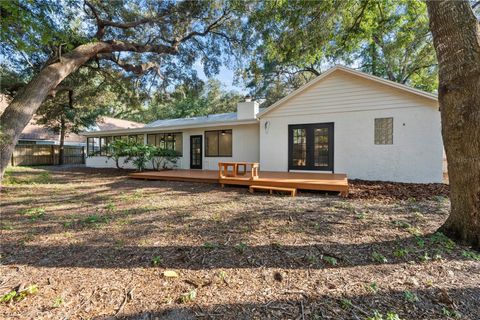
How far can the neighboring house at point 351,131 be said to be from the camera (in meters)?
7.30

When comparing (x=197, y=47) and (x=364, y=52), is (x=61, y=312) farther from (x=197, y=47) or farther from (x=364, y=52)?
(x=364, y=52)

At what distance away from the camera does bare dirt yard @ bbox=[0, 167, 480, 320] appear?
5.85ft

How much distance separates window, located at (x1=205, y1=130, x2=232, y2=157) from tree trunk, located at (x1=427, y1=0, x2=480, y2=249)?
28.9 feet

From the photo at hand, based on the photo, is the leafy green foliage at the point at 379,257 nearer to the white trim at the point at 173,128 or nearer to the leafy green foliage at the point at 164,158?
the white trim at the point at 173,128

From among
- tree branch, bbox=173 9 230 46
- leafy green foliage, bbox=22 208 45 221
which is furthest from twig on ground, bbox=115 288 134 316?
tree branch, bbox=173 9 230 46

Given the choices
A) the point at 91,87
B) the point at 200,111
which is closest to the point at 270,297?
the point at 91,87

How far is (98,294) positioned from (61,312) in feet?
0.84

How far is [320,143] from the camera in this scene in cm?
873

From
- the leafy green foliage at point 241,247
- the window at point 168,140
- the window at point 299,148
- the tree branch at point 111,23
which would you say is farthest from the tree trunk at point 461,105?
the window at point 168,140

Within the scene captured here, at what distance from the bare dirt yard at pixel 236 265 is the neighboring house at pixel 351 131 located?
11.6 feet

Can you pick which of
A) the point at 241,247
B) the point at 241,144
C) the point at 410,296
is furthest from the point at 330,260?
the point at 241,144

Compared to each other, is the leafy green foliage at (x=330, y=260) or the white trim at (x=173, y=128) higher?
the white trim at (x=173, y=128)

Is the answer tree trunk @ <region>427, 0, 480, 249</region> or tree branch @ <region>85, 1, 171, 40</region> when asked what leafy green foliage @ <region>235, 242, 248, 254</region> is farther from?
tree branch @ <region>85, 1, 171, 40</region>

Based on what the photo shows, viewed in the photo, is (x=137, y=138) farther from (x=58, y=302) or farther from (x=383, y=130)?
(x=58, y=302)
